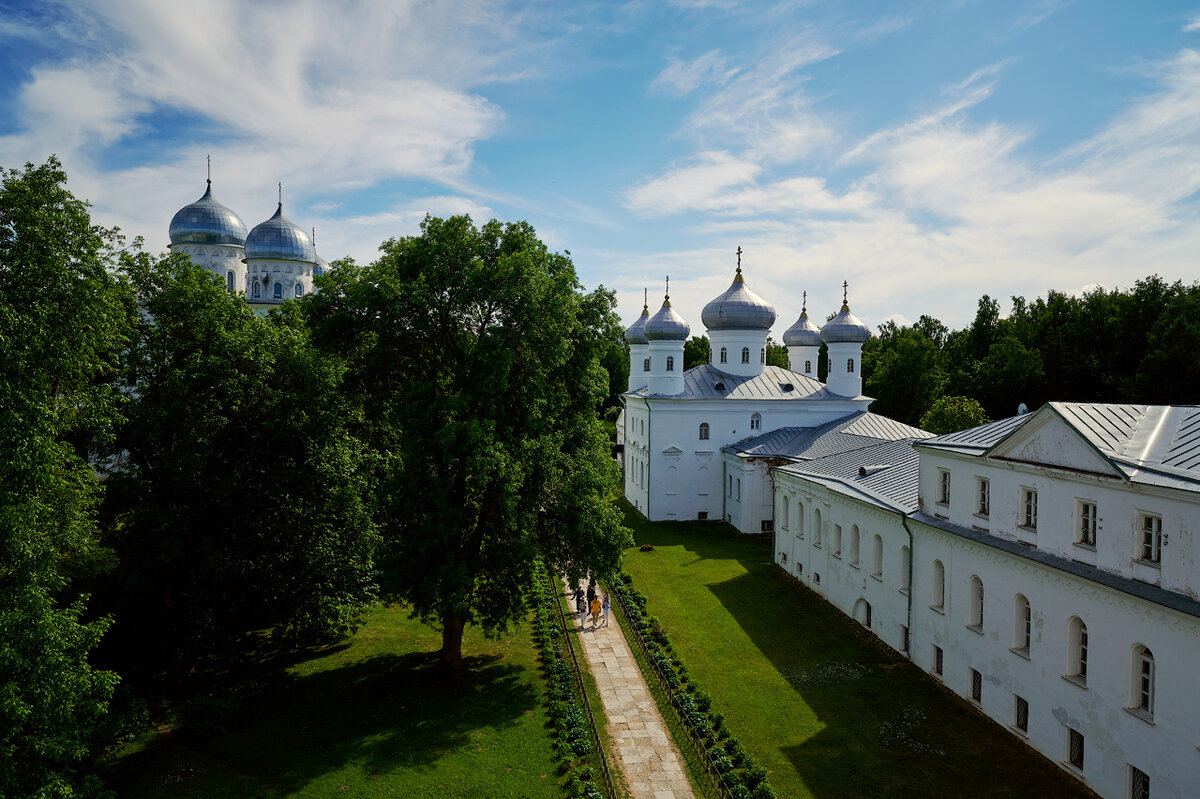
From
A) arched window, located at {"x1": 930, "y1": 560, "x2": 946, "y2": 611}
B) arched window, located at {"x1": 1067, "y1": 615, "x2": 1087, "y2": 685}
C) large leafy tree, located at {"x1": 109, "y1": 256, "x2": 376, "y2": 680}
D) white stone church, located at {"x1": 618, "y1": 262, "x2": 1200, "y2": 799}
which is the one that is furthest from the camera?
arched window, located at {"x1": 930, "y1": 560, "x2": 946, "y2": 611}

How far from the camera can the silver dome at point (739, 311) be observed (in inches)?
1884

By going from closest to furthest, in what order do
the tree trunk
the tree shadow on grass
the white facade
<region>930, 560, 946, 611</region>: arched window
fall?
1. the white facade
2. the tree shadow on grass
3. <region>930, 560, 946, 611</region>: arched window
4. the tree trunk

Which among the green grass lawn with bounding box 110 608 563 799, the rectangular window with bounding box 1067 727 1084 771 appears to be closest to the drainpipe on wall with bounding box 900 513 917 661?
the rectangular window with bounding box 1067 727 1084 771

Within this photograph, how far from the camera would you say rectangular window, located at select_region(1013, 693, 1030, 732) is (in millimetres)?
17734

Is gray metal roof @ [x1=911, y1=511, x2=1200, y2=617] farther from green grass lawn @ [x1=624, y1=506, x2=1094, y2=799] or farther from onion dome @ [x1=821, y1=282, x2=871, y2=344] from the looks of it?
onion dome @ [x1=821, y1=282, x2=871, y2=344]

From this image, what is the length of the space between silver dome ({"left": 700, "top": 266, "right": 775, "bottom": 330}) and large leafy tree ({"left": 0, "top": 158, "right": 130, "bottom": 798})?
121 feet

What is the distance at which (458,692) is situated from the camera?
849 inches

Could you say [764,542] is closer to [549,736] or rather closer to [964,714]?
[964,714]

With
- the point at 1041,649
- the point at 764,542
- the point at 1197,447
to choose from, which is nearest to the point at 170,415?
the point at 1041,649

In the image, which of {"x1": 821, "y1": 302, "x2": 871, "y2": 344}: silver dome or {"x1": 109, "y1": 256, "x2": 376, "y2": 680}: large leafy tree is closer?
{"x1": 109, "y1": 256, "x2": 376, "y2": 680}: large leafy tree

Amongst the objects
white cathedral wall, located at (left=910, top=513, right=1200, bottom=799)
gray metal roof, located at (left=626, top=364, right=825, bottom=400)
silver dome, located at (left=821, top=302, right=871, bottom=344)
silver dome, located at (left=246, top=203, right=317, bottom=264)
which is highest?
silver dome, located at (left=246, top=203, right=317, bottom=264)

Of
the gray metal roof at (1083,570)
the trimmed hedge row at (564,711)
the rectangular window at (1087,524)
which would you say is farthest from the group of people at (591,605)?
the rectangular window at (1087,524)

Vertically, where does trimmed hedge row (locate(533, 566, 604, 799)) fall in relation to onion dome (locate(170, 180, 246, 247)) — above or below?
below

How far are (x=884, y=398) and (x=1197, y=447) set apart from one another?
53705 millimetres
